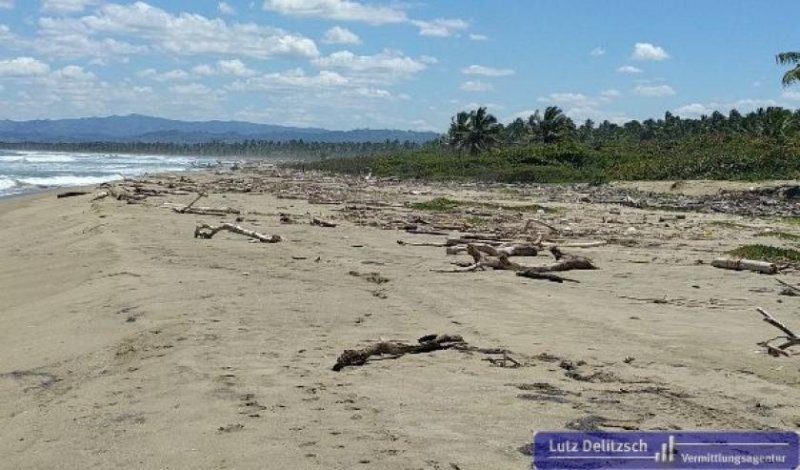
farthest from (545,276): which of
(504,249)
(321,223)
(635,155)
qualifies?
(635,155)

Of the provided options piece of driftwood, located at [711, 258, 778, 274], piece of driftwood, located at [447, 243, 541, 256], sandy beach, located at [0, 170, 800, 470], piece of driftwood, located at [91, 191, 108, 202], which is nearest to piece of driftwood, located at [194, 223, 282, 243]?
sandy beach, located at [0, 170, 800, 470]

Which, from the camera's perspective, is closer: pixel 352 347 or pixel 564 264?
pixel 352 347

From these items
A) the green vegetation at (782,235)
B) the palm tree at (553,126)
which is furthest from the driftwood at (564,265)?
the palm tree at (553,126)

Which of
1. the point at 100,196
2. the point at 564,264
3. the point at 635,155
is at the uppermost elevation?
the point at 635,155

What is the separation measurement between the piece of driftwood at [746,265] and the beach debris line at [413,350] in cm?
688

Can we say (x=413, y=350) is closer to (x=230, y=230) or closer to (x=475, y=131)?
(x=230, y=230)

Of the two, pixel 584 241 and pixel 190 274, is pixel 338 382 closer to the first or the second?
pixel 190 274

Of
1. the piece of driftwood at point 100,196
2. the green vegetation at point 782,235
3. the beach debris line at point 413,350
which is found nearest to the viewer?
the beach debris line at point 413,350

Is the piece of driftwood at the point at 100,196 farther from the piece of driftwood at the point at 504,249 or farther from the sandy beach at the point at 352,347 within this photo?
the piece of driftwood at the point at 504,249

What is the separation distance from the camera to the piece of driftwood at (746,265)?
1188cm

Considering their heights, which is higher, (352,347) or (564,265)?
(564,265)

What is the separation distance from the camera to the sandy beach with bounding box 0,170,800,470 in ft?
16.0

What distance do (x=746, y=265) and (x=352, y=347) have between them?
26.2ft

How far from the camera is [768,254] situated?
13.6 metres
